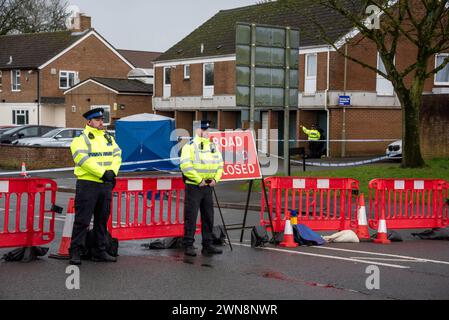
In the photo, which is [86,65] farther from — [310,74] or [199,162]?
[199,162]

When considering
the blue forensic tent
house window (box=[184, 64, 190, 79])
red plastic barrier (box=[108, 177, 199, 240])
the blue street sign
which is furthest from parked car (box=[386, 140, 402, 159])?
red plastic barrier (box=[108, 177, 199, 240])

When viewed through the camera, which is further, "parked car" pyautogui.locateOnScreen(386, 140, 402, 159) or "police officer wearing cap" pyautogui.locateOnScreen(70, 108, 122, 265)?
"parked car" pyautogui.locateOnScreen(386, 140, 402, 159)

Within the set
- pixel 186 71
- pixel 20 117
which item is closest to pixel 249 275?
pixel 186 71

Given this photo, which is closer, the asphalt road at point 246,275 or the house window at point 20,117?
the asphalt road at point 246,275

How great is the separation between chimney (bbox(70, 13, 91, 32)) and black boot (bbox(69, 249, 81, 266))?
180 ft

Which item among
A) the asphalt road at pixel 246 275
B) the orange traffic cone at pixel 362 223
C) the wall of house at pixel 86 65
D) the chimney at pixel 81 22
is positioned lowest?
the asphalt road at pixel 246 275

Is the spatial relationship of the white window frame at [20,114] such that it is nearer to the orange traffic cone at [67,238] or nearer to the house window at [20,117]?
the house window at [20,117]

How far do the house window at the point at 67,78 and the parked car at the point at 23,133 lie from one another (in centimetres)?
1861

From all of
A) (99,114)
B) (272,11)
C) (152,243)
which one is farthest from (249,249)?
(272,11)

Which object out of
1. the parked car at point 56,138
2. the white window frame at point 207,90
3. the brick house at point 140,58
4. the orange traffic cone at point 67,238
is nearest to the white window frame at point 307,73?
the white window frame at point 207,90

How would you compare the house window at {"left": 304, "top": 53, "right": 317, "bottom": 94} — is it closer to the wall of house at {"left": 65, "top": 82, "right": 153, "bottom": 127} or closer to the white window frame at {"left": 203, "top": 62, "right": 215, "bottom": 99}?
the white window frame at {"left": 203, "top": 62, "right": 215, "bottom": 99}

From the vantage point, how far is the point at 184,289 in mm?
8641

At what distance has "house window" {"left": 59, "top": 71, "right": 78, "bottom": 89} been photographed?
60.6m

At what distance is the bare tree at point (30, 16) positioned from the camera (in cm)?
7338
